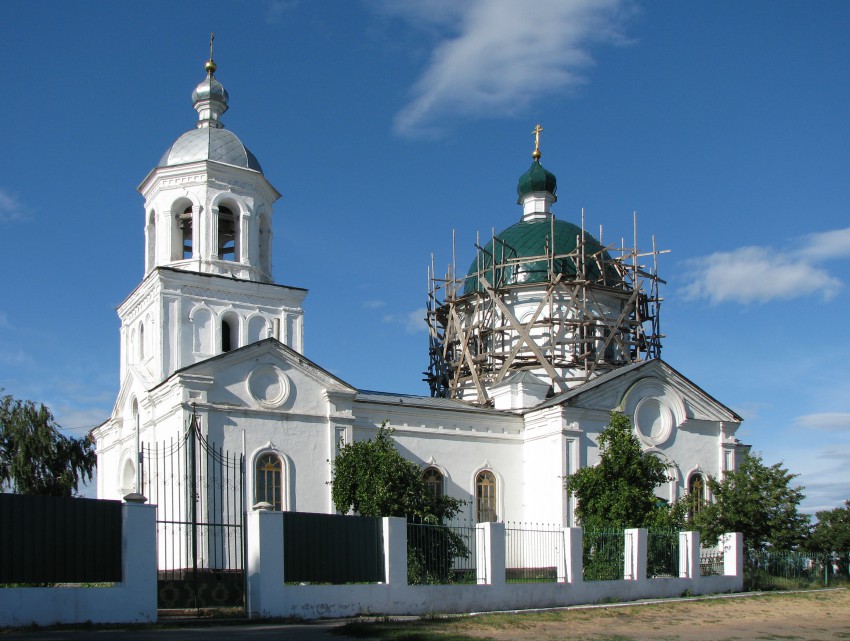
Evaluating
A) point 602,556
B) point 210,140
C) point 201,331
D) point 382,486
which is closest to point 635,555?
point 602,556

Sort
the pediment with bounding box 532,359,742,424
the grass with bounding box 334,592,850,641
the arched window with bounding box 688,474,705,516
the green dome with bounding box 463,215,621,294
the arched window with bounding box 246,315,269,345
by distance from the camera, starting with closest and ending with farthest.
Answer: the grass with bounding box 334,592,850,641
the arched window with bounding box 246,315,269,345
the pediment with bounding box 532,359,742,424
the arched window with bounding box 688,474,705,516
the green dome with bounding box 463,215,621,294

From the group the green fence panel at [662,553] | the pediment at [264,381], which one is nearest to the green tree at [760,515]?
the green fence panel at [662,553]

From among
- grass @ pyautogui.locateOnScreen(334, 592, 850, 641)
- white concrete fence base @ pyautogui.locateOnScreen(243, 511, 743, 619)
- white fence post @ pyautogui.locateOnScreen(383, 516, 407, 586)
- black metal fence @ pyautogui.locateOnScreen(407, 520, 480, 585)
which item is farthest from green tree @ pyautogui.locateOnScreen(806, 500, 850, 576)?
white fence post @ pyautogui.locateOnScreen(383, 516, 407, 586)

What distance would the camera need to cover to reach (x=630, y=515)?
23.6 meters

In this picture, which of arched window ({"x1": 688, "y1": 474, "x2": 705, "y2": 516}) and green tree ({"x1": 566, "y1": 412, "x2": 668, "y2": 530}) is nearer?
green tree ({"x1": 566, "y1": 412, "x2": 668, "y2": 530})

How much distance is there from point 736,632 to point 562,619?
8.61 ft

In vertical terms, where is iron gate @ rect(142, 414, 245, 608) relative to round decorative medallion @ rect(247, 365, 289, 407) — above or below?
below

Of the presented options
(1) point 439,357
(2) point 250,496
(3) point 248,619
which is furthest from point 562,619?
(1) point 439,357

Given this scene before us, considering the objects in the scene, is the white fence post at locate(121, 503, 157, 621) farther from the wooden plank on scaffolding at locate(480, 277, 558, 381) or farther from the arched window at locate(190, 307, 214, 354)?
the wooden plank on scaffolding at locate(480, 277, 558, 381)

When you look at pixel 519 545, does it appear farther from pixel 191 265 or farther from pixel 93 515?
pixel 191 265

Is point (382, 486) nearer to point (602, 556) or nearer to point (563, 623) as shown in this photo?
point (602, 556)

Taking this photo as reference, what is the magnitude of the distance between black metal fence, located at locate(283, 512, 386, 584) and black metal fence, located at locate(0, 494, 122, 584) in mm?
2630

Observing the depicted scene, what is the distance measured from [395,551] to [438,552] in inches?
52.2

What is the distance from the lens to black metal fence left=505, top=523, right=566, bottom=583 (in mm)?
19266
